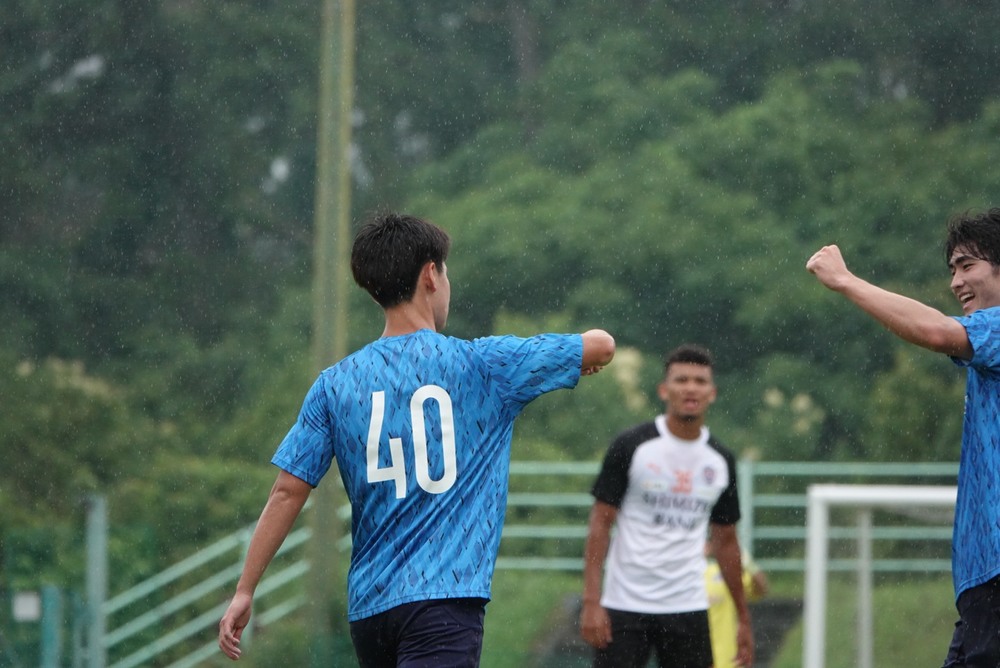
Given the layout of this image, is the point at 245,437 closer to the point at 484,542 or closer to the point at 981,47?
the point at 981,47

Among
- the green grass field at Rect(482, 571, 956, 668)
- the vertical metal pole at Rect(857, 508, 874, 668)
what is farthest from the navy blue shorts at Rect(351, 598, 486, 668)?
the vertical metal pole at Rect(857, 508, 874, 668)

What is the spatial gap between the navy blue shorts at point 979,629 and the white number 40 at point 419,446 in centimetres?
128

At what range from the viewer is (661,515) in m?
5.61

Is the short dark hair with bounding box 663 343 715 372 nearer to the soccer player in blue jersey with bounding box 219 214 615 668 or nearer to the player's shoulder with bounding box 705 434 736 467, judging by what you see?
the player's shoulder with bounding box 705 434 736 467

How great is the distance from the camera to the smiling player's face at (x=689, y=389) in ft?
18.5

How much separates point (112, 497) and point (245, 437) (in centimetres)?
144

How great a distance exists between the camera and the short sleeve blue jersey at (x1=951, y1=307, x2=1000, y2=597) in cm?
333

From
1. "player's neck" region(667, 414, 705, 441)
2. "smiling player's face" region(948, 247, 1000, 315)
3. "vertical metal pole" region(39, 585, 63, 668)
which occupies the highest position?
"smiling player's face" region(948, 247, 1000, 315)

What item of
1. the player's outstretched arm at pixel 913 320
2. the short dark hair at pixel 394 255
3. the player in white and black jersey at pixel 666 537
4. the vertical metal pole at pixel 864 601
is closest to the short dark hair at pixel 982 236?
the player's outstretched arm at pixel 913 320

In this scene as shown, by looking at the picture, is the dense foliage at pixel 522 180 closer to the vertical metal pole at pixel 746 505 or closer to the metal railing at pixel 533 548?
the metal railing at pixel 533 548

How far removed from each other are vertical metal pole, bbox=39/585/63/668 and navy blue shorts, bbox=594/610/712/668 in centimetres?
392

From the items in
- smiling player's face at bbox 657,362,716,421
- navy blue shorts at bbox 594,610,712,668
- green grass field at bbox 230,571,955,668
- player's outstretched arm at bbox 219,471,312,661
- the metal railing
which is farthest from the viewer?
the metal railing

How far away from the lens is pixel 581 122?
47.2ft

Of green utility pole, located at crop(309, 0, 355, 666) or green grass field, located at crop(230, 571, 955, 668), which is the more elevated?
green utility pole, located at crop(309, 0, 355, 666)
